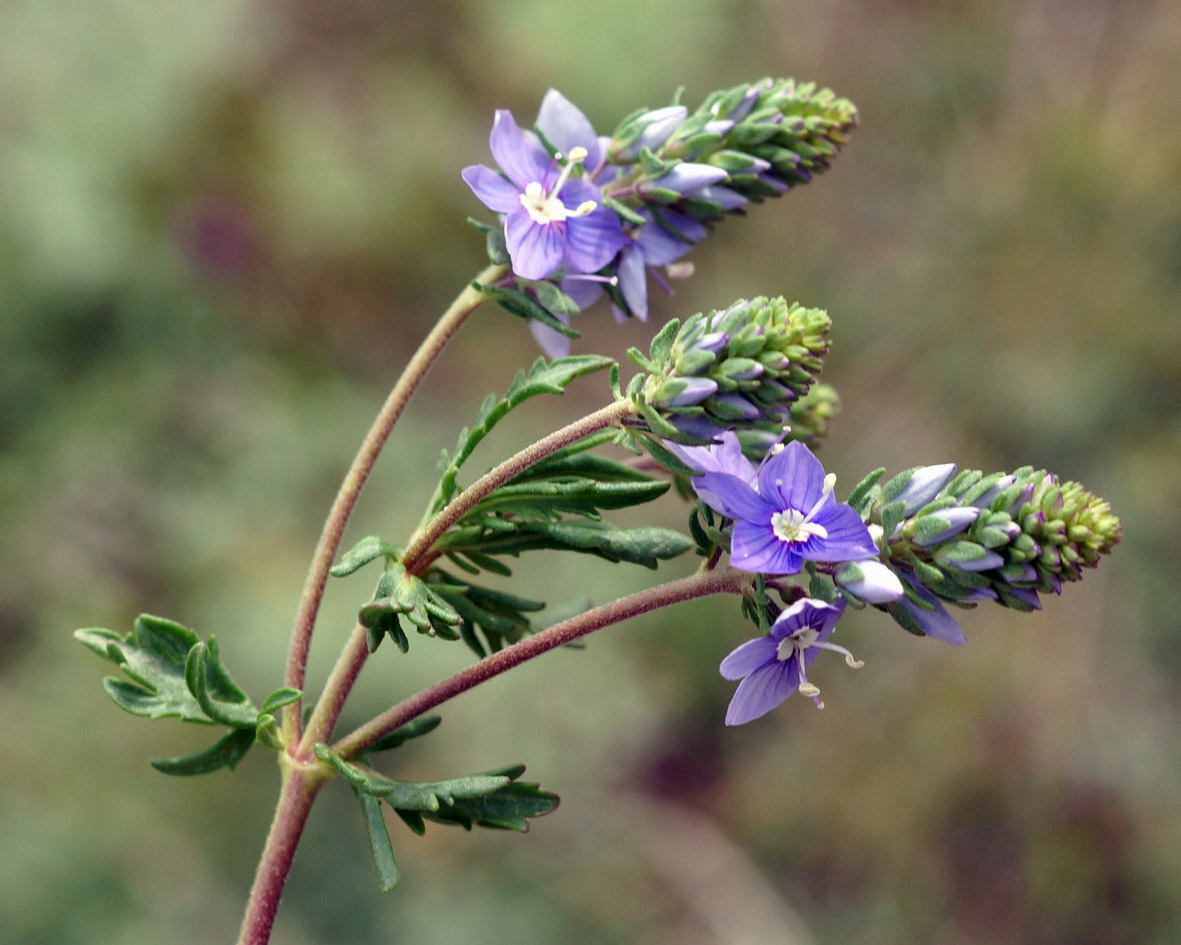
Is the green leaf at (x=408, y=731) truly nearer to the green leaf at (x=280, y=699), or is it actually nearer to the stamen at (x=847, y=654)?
the green leaf at (x=280, y=699)

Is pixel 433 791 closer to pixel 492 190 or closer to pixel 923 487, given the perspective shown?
pixel 923 487

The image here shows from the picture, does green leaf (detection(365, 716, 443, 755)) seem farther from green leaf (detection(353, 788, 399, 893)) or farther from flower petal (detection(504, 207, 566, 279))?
flower petal (detection(504, 207, 566, 279))

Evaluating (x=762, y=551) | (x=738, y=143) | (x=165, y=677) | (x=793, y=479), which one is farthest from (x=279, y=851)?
(x=738, y=143)

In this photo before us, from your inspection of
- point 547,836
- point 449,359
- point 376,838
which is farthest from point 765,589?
point 449,359

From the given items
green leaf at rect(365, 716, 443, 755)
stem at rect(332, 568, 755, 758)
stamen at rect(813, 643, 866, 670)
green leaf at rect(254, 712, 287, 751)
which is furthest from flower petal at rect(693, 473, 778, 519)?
green leaf at rect(254, 712, 287, 751)

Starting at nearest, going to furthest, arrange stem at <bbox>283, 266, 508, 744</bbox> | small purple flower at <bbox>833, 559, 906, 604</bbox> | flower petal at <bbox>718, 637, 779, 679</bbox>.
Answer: small purple flower at <bbox>833, 559, 906, 604</bbox>
flower petal at <bbox>718, 637, 779, 679</bbox>
stem at <bbox>283, 266, 508, 744</bbox>

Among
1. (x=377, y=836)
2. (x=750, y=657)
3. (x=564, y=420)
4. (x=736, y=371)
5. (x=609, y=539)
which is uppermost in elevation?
(x=736, y=371)
